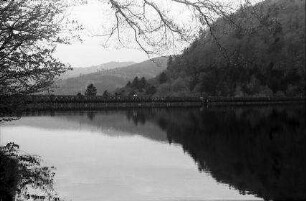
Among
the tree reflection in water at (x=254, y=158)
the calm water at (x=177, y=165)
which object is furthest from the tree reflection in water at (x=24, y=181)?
the tree reflection in water at (x=254, y=158)

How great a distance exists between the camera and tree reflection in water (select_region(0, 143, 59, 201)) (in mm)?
17545

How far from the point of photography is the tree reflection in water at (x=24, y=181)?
1755 cm

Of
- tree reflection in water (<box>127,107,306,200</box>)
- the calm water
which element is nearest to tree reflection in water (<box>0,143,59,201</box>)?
the calm water

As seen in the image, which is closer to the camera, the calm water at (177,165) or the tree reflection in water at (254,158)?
the calm water at (177,165)

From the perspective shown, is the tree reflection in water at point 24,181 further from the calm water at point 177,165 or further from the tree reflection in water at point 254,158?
the tree reflection in water at point 254,158

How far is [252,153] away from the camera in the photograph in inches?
1378

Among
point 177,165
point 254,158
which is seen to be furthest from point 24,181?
point 254,158

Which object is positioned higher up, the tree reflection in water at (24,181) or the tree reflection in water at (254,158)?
the tree reflection in water at (24,181)

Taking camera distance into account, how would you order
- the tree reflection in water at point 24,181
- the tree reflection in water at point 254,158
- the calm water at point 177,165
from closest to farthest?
1. the tree reflection in water at point 24,181
2. the calm water at point 177,165
3. the tree reflection in water at point 254,158

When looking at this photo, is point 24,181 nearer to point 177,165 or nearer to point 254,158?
point 177,165

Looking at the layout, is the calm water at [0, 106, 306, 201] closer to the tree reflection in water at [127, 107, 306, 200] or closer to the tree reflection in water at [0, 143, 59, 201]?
the tree reflection in water at [127, 107, 306, 200]

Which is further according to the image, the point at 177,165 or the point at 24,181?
the point at 177,165

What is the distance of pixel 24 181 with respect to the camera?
66.5 feet

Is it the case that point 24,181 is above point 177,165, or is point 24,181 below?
above
